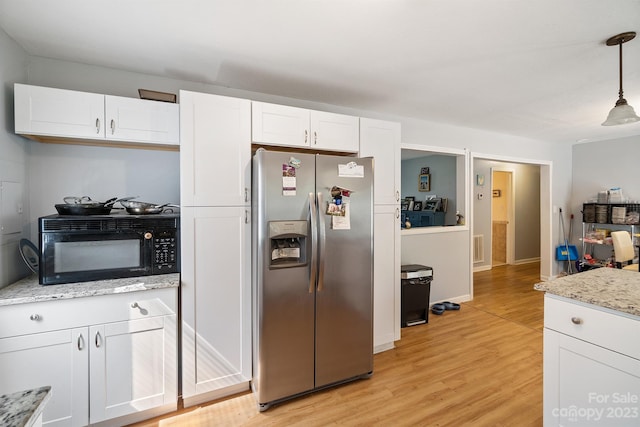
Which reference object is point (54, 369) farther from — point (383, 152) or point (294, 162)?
point (383, 152)

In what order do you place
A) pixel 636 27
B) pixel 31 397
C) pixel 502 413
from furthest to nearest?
1. pixel 502 413
2. pixel 636 27
3. pixel 31 397

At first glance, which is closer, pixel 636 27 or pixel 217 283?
pixel 636 27

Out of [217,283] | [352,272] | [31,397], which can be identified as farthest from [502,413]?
[31,397]

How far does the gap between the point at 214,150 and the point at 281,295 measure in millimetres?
1128

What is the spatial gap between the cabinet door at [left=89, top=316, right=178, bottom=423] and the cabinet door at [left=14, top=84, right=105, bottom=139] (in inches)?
47.7

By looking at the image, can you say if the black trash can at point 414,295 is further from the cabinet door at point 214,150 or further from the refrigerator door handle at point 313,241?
the cabinet door at point 214,150

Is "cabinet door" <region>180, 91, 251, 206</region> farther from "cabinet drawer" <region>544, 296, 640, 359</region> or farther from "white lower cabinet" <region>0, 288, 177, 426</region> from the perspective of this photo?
"cabinet drawer" <region>544, 296, 640, 359</region>

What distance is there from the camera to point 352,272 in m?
2.19

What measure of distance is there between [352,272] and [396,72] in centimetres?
165

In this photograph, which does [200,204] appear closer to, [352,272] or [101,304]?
[101,304]

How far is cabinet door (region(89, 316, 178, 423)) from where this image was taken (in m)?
1.72

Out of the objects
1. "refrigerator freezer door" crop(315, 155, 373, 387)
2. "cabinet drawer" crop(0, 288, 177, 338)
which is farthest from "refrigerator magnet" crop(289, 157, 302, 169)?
"cabinet drawer" crop(0, 288, 177, 338)

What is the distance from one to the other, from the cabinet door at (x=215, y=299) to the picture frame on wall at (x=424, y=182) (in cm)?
448

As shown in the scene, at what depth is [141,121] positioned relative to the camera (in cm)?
199
